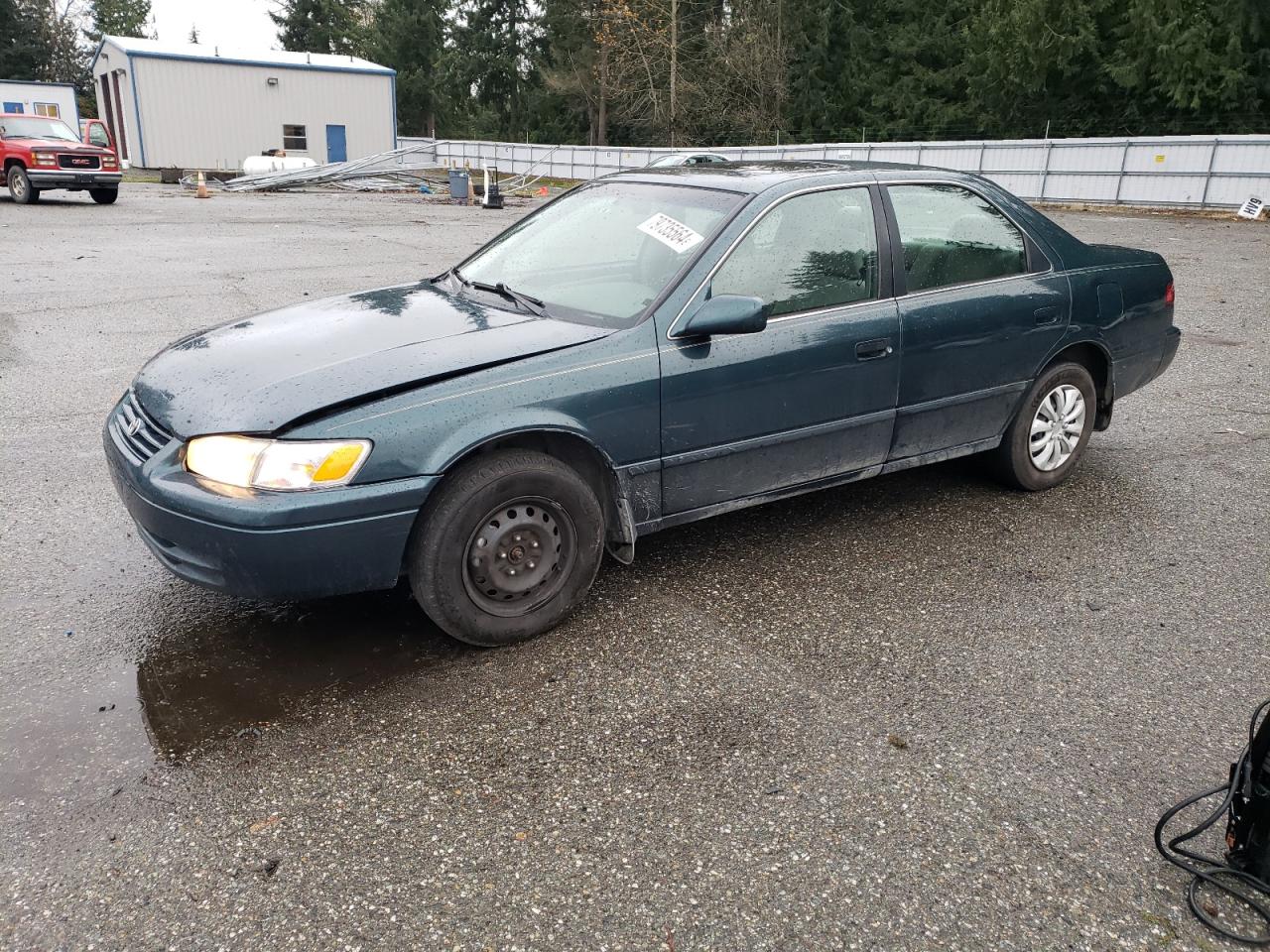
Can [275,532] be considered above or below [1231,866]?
above

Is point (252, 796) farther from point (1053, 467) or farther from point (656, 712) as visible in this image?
point (1053, 467)

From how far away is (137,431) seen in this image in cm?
330

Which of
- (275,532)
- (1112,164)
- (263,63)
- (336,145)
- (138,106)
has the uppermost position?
(263,63)

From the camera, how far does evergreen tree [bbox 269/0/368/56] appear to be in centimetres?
6725

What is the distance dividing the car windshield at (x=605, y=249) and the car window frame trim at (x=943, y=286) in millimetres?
767

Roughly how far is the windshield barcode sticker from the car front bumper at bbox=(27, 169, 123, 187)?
67.9 ft

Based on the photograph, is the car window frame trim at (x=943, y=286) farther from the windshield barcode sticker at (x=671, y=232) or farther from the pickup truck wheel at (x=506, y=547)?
the pickup truck wheel at (x=506, y=547)

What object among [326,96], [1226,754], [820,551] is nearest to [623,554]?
[820,551]

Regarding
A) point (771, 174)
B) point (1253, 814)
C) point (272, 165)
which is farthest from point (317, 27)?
point (1253, 814)

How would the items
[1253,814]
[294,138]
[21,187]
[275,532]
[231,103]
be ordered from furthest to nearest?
[294,138] → [231,103] → [21,187] → [275,532] → [1253,814]

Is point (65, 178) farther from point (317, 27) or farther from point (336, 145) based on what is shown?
point (317, 27)

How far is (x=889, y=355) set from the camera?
13.1 ft

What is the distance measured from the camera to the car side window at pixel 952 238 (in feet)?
13.7

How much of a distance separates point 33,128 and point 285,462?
74.2 feet
